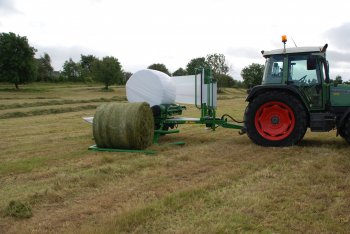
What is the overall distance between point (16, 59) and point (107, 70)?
1144 centimetres

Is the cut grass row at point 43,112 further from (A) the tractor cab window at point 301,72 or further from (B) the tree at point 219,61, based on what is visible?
(B) the tree at point 219,61

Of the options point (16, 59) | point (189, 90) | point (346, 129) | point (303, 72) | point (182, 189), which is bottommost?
point (182, 189)

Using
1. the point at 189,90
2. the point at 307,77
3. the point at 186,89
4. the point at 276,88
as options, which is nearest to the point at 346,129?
the point at 307,77

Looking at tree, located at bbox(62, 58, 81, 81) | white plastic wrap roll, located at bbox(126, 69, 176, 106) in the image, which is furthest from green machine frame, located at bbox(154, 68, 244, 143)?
tree, located at bbox(62, 58, 81, 81)

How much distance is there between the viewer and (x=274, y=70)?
9031 mm

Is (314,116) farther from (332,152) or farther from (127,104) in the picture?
(127,104)

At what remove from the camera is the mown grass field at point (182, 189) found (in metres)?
4.14

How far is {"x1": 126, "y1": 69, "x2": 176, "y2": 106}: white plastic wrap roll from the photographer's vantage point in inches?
396

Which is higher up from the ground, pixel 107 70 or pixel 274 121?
pixel 107 70

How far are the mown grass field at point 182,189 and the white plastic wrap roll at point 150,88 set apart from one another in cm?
160

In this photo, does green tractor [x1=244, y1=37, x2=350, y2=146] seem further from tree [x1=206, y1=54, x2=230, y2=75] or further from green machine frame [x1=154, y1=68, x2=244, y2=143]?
tree [x1=206, y1=54, x2=230, y2=75]

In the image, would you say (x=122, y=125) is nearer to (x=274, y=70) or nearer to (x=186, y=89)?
(x=186, y=89)

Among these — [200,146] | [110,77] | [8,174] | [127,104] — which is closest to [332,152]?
[200,146]

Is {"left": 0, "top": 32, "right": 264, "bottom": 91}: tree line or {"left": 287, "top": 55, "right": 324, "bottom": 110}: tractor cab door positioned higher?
{"left": 0, "top": 32, "right": 264, "bottom": 91}: tree line
